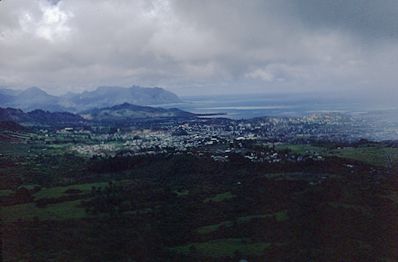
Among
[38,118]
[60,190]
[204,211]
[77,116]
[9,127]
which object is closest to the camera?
[204,211]

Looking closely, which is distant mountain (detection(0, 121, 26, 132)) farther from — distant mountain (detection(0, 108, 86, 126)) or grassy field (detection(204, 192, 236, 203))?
grassy field (detection(204, 192, 236, 203))

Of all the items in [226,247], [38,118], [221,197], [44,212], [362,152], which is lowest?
[226,247]

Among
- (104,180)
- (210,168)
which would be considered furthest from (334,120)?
(104,180)

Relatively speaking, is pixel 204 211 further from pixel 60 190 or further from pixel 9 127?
pixel 9 127

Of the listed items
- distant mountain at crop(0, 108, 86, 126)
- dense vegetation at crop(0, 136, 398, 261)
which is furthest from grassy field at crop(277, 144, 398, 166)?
distant mountain at crop(0, 108, 86, 126)

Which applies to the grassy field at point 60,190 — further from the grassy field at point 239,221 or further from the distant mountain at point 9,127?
the distant mountain at point 9,127

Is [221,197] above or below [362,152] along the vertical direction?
below

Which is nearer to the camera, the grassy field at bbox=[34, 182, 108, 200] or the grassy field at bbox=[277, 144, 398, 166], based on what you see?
the grassy field at bbox=[34, 182, 108, 200]

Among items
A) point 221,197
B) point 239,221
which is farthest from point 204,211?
point 221,197
